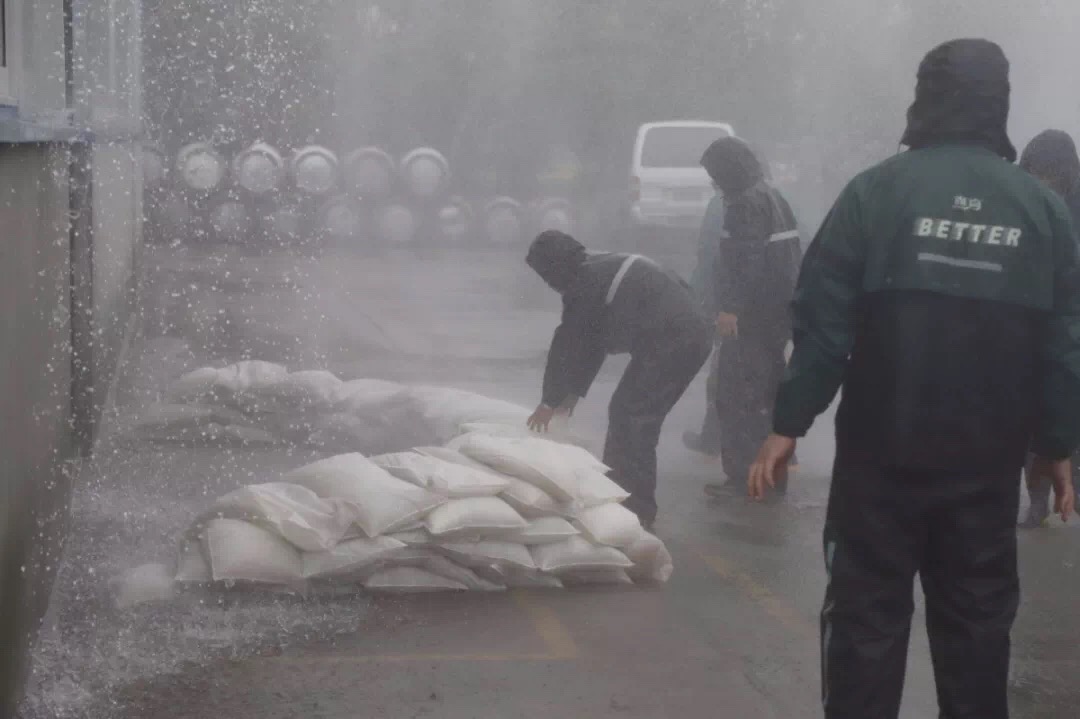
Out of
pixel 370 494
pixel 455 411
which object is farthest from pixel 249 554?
pixel 455 411

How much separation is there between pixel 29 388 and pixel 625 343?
2.72m

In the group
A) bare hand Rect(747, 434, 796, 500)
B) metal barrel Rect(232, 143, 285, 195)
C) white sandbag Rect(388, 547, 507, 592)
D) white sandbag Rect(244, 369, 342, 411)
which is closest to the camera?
bare hand Rect(747, 434, 796, 500)

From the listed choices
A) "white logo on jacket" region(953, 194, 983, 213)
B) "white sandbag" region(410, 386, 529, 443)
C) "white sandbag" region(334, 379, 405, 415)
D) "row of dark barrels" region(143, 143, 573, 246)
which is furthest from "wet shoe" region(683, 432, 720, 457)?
"row of dark barrels" region(143, 143, 573, 246)

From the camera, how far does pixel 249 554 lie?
4.89 metres

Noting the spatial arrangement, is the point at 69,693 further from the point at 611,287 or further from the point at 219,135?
the point at 219,135

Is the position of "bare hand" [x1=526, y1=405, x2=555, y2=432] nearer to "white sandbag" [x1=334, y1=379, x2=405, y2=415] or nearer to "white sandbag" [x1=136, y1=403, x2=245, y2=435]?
"white sandbag" [x1=334, y1=379, x2=405, y2=415]

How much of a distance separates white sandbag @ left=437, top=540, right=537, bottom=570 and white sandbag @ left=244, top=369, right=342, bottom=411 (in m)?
2.87

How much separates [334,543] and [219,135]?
2033 centimetres

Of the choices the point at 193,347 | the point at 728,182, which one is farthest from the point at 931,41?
the point at 728,182

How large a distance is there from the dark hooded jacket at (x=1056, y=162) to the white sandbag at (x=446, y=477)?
2.86 metres

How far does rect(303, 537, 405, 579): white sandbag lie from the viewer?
4930 millimetres

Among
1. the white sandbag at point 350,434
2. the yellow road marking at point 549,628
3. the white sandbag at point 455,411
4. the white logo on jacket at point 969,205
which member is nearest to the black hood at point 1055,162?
the white sandbag at point 455,411

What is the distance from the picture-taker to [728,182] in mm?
7105

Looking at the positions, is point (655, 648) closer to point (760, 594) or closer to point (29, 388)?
point (760, 594)
